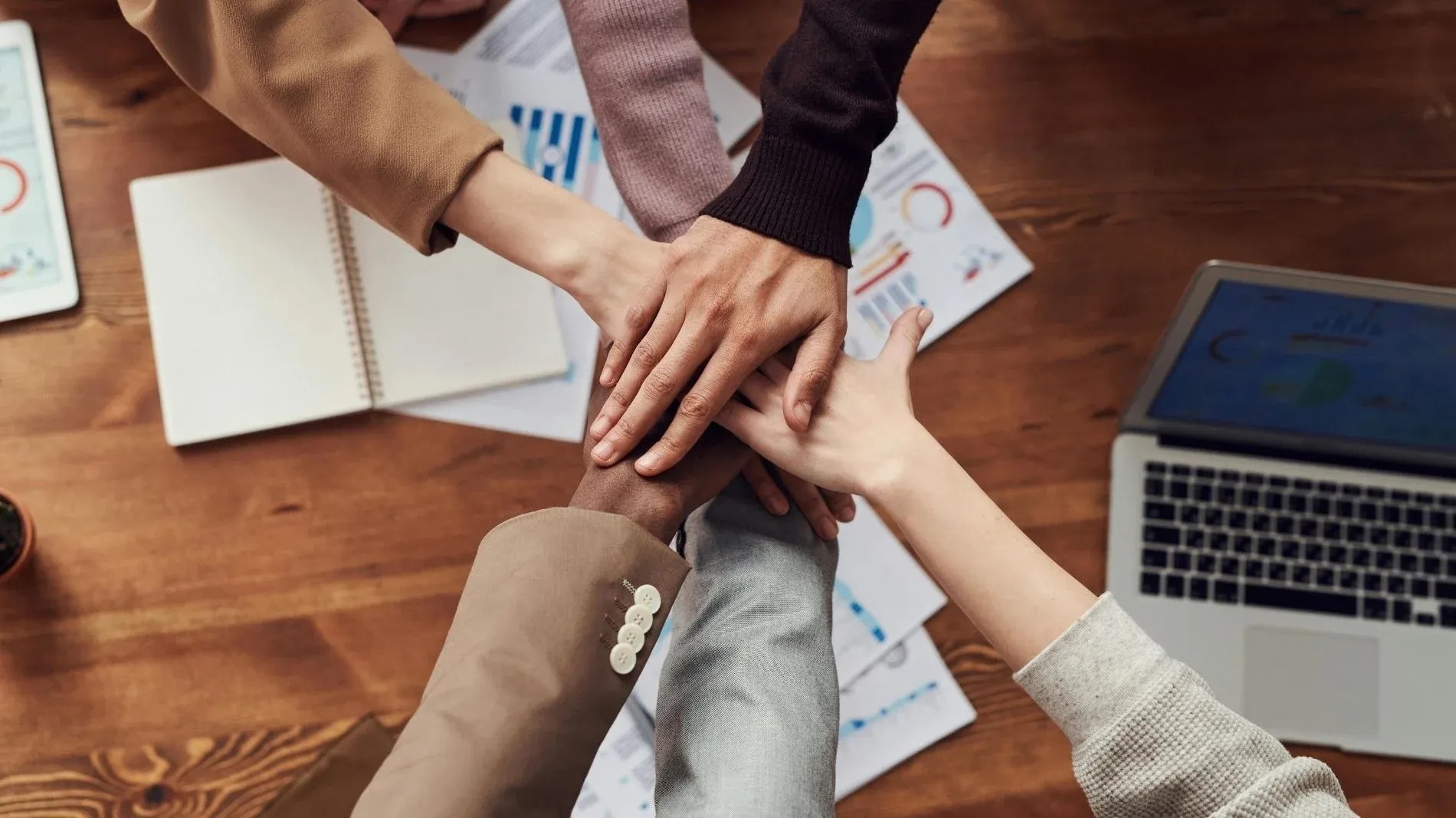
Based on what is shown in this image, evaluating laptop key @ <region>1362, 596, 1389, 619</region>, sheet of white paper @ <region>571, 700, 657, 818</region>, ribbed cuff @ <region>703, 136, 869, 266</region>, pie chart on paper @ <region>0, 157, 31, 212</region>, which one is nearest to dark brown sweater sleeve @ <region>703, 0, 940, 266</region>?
ribbed cuff @ <region>703, 136, 869, 266</region>

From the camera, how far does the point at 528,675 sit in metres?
0.63

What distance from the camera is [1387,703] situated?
0.93 m

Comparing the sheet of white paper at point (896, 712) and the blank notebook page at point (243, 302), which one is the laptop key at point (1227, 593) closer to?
the sheet of white paper at point (896, 712)

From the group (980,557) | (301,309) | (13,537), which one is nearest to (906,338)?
(980,557)

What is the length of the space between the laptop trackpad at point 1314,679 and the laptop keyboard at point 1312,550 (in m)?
0.03

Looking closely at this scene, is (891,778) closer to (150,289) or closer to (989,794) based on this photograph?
(989,794)

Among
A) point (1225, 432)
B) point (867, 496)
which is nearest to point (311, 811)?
point (867, 496)

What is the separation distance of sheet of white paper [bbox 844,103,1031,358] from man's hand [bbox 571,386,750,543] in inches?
9.8

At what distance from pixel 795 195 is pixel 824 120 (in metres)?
0.06

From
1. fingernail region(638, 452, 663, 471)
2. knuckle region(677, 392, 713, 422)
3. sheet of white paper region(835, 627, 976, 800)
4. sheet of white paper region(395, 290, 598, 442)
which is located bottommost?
sheet of white paper region(835, 627, 976, 800)

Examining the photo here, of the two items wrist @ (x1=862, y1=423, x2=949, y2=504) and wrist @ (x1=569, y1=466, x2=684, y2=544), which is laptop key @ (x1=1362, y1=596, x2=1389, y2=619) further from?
wrist @ (x1=569, y1=466, x2=684, y2=544)

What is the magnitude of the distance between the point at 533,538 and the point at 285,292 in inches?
17.5

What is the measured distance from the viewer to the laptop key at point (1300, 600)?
0.93 m

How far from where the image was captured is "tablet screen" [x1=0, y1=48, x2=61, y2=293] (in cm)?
99
